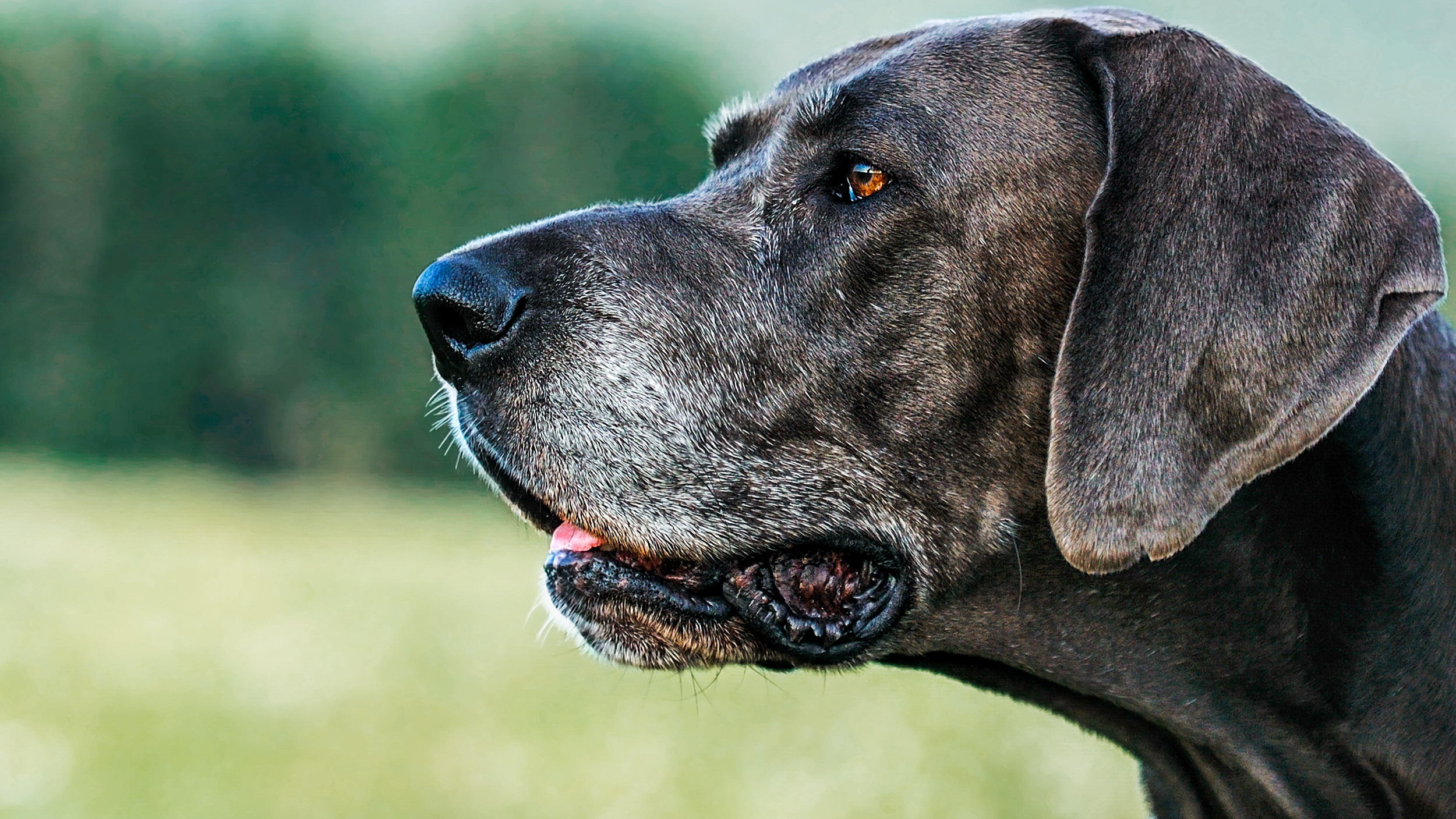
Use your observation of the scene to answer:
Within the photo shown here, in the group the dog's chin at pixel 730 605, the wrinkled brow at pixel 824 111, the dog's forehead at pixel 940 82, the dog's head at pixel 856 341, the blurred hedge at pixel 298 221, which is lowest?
the blurred hedge at pixel 298 221

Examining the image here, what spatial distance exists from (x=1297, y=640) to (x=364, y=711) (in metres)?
6.82

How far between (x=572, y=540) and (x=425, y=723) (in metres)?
5.62

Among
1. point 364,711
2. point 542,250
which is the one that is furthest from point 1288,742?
point 364,711

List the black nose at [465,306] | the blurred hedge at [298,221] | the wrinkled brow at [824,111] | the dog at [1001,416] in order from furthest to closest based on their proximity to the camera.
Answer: the blurred hedge at [298,221] → the wrinkled brow at [824,111] → the black nose at [465,306] → the dog at [1001,416]

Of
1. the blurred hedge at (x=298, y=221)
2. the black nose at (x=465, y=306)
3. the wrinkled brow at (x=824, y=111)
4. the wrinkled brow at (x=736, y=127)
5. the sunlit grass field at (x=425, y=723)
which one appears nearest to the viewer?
the black nose at (x=465, y=306)

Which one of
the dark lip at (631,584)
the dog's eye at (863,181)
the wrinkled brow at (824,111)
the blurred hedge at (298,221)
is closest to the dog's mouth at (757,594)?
the dark lip at (631,584)

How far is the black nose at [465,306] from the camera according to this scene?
3094mm

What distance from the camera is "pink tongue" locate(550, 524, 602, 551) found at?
3.33 metres

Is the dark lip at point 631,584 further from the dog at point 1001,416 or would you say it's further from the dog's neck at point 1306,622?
the dog's neck at point 1306,622

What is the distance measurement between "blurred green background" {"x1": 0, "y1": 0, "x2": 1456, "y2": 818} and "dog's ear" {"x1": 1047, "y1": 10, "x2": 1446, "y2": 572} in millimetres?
655

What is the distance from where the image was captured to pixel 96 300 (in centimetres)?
4103

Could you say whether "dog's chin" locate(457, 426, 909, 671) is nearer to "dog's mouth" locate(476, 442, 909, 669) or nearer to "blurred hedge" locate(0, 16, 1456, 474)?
"dog's mouth" locate(476, 442, 909, 669)

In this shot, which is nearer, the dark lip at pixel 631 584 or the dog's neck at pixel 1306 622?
the dog's neck at pixel 1306 622

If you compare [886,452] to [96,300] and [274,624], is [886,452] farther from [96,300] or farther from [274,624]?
[96,300]
